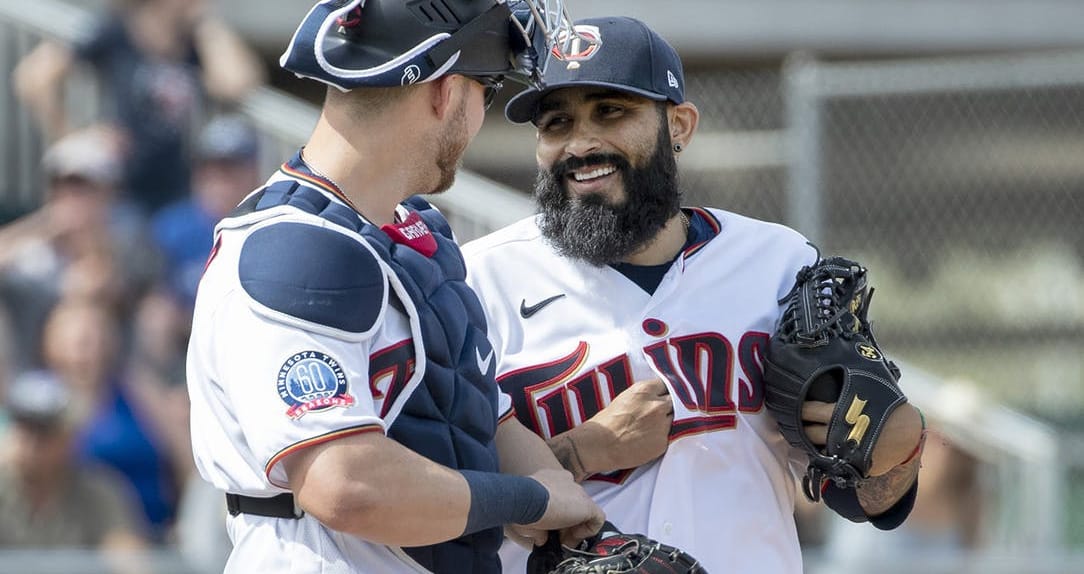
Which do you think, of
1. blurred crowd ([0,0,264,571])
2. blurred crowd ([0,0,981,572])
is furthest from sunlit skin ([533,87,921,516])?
blurred crowd ([0,0,264,571])

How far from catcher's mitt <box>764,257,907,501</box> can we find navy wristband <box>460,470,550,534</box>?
0.68 meters

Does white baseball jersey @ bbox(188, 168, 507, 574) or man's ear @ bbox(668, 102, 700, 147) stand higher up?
man's ear @ bbox(668, 102, 700, 147)

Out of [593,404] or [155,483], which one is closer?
A: [593,404]

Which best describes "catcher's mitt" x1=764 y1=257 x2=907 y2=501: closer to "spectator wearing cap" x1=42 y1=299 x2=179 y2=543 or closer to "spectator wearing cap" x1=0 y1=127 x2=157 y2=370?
"spectator wearing cap" x1=42 y1=299 x2=179 y2=543

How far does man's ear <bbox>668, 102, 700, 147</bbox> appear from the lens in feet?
10.7

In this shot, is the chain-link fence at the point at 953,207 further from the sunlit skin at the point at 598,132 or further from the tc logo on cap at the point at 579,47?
the tc logo on cap at the point at 579,47

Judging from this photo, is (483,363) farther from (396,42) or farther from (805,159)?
(805,159)

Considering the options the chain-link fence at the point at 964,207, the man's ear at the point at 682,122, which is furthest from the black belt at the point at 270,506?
the chain-link fence at the point at 964,207

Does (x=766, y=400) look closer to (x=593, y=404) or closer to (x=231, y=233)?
(x=593, y=404)

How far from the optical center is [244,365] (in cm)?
220

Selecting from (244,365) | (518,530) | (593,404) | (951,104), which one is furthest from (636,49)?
(951,104)

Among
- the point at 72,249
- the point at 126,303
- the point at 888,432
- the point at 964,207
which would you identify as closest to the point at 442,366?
the point at 888,432

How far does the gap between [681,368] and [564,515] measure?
2.02ft

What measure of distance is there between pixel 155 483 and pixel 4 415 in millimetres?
700
